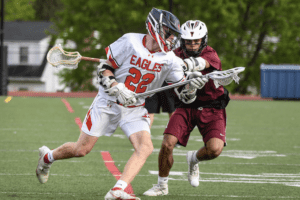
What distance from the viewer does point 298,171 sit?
653 cm

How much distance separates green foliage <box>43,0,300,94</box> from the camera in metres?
27.1

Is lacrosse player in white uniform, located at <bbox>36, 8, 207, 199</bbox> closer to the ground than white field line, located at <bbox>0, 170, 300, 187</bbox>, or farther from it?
farther from it

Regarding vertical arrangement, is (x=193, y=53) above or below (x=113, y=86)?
above

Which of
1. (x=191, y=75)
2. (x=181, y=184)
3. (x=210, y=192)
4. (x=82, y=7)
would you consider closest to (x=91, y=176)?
(x=181, y=184)

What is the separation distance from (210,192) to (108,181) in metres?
1.12

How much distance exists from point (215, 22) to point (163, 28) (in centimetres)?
2293

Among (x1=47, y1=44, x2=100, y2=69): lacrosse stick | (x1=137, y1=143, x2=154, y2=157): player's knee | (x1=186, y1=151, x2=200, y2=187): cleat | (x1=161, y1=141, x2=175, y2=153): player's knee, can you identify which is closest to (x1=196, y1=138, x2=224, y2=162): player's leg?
(x1=186, y1=151, x2=200, y2=187): cleat

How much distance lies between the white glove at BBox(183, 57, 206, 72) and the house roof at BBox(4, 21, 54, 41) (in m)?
33.5

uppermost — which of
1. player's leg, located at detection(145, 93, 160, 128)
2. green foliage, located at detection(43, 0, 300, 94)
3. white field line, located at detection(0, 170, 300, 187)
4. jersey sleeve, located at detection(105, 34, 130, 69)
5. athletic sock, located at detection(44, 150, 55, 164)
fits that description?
jersey sleeve, located at detection(105, 34, 130, 69)

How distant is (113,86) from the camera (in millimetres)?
4566

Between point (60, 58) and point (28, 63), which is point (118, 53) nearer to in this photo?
point (60, 58)

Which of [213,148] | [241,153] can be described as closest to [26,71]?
[241,153]

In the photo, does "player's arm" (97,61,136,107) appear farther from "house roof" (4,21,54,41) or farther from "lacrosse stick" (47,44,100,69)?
"house roof" (4,21,54,41)

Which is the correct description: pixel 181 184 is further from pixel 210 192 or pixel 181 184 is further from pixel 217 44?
pixel 217 44
